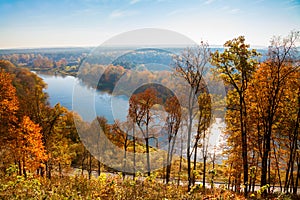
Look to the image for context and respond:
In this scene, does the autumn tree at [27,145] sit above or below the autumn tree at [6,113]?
below

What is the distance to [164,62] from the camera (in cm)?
1420

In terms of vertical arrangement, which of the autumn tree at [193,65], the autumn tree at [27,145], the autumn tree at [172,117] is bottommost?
the autumn tree at [27,145]

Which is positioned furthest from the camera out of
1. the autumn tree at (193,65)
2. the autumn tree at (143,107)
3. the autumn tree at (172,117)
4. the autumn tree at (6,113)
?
the autumn tree at (172,117)

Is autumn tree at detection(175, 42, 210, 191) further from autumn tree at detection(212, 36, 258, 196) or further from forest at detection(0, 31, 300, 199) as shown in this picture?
autumn tree at detection(212, 36, 258, 196)

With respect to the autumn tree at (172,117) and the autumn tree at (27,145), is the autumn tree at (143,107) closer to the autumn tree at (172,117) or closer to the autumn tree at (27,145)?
the autumn tree at (172,117)

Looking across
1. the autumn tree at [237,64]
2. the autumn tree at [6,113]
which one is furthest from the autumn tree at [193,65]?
the autumn tree at [6,113]

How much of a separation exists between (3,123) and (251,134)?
1641cm

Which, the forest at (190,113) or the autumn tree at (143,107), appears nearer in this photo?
the forest at (190,113)

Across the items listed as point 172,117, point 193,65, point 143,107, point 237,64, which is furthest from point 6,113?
point 237,64

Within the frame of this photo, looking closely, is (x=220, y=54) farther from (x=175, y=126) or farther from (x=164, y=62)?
(x=175, y=126)

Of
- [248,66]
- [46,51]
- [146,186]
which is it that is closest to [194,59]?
[248,66]

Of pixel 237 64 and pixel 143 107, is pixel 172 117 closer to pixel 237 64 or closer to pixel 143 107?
pixel 143 107

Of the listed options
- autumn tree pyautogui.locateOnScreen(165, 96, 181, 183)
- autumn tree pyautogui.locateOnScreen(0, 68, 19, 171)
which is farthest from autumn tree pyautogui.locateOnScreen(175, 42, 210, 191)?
autumn tree pyautogui.locateOnScreen(0, 68, 19, 171)

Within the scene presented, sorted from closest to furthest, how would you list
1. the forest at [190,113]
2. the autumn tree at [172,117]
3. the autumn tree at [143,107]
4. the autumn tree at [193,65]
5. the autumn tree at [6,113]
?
1. the forest at [190,113]
2. the autumn tree at [193,65]
3. the autumn tree at [143,107]
4. the autumn tree at [6,113]
5. the autumn tree at [172,117]
